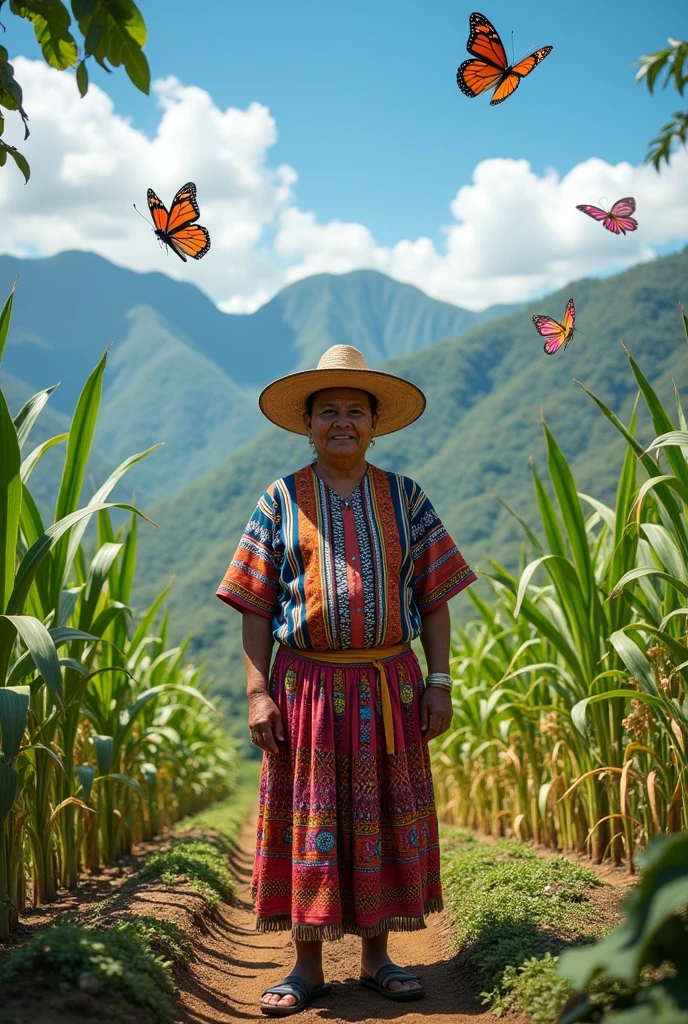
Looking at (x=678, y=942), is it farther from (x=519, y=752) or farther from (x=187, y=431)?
(x=187, y=431)

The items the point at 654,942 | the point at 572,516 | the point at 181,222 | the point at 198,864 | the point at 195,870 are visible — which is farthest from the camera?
the point at 198,864

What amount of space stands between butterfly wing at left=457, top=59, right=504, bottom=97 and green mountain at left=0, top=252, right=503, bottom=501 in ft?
303

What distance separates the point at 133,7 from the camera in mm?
1645

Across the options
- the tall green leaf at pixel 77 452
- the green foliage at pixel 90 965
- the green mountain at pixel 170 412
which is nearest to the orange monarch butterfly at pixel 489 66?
the tall green leaf at pixel 77 452

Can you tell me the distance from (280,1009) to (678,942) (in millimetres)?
1449

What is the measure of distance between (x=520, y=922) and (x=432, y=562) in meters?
1.04

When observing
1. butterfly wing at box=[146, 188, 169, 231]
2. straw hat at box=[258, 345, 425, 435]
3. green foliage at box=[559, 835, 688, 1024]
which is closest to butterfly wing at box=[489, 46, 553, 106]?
straw hat at box=[258, 345, 425, 435]

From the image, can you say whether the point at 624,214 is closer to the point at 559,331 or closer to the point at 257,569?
the point at 559,331

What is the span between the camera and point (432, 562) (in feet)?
8.72

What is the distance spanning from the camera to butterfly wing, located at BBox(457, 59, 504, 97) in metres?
2.65

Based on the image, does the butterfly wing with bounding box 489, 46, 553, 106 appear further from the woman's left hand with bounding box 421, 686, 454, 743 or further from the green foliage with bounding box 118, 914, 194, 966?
the green foliage with bounding box 118, 914, 194, 966

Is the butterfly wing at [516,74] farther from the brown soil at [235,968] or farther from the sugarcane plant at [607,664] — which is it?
the brown soil at [235,968]

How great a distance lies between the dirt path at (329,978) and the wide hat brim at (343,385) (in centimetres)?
162

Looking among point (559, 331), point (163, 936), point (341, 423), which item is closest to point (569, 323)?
point (559, 331)
